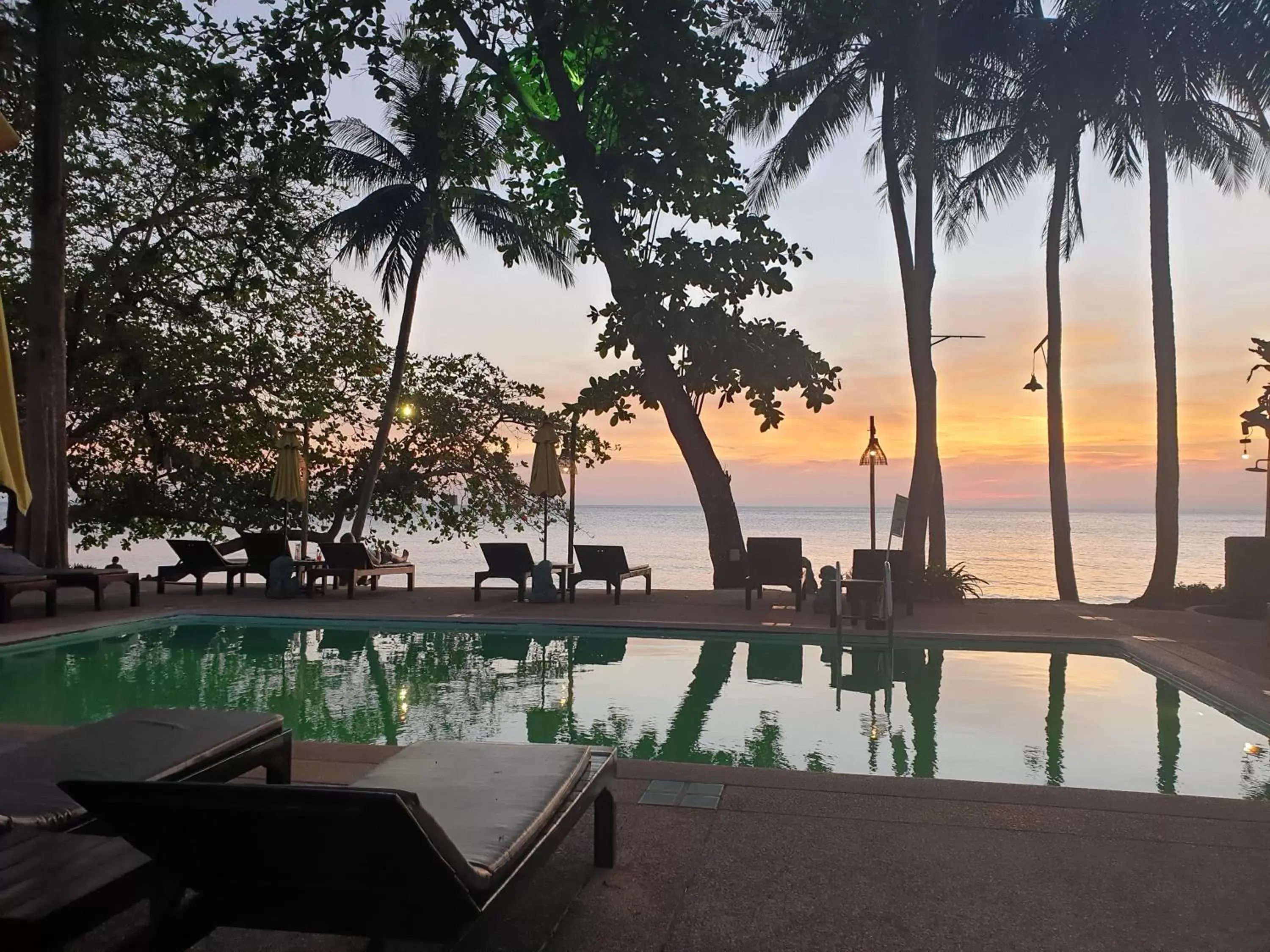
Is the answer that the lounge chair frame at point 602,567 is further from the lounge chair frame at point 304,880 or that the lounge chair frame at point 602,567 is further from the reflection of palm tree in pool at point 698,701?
the lounge chair frame at point 304,880

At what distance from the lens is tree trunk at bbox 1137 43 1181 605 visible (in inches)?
519

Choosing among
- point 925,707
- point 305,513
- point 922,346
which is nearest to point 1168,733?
point 925,707

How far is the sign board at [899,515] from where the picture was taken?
34.1ft

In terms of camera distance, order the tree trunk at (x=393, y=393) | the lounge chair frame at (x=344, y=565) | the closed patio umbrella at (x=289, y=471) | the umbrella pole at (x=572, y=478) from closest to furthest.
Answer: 1. the lounge chair frame at (x=344, y=565)
2. the umbrella pole at (x=572, y=478)
3. the closed patio umbrella at (x=289, y=471)
4. the tree trunk at (x=393, y=393)

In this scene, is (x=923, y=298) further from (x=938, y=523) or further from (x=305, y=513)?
(x=305, y=513)

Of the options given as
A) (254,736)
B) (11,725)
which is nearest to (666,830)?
(254,736)

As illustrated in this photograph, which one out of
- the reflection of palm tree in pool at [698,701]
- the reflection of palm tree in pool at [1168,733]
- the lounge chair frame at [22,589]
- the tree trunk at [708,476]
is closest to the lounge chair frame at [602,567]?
the tree trunk at [708,476]

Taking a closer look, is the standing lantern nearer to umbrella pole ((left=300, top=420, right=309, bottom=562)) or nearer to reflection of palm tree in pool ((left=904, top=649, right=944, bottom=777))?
reflection of palm tree in pool ((left=904, top=649, right=944, bottom=777))

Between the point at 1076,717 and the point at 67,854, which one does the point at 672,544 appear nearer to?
the point at 1076,717

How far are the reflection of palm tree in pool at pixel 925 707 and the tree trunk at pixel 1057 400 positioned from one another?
27.0ft

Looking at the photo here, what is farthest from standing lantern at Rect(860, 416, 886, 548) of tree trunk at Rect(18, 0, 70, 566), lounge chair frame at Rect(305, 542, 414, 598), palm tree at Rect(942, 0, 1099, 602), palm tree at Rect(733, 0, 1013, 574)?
tree trunk at Rect(18, 0, 70, 566)

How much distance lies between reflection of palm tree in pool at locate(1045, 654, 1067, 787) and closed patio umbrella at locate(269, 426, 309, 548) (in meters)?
10.1

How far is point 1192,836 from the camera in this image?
11.4ft

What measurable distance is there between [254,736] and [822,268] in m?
15.1
